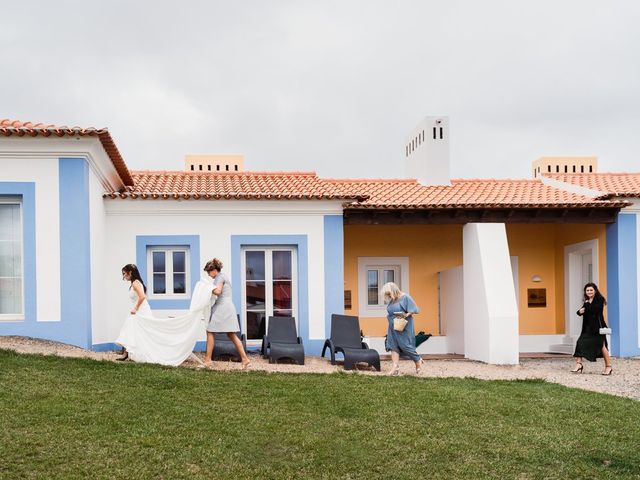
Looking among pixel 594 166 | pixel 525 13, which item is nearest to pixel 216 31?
pixel 525 13

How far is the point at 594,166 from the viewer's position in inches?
883

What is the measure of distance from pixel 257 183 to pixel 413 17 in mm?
4780

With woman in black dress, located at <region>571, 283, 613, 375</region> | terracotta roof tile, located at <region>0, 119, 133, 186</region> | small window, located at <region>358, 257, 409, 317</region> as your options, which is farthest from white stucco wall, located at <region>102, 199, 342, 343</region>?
woman in black dress, located at <region>571, 283, 613, 375</region>

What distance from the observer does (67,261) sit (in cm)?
1155

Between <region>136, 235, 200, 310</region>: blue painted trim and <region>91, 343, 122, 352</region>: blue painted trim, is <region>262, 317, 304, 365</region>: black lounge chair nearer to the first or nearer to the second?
<region>136, 235, 200, 310</region>: blue painted trim

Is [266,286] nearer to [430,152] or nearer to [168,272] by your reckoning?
[168,272]

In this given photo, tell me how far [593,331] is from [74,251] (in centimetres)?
846

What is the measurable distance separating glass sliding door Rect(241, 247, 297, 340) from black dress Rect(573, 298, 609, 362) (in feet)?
17.4

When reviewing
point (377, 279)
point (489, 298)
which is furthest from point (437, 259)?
point (489, 298)

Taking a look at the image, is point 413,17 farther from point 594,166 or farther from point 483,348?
point 594,166

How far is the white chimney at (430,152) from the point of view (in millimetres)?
17750

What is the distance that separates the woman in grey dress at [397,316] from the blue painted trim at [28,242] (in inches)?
218

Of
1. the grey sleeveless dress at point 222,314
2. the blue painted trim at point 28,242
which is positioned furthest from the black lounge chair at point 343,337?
the blue painted trim at point 28,242

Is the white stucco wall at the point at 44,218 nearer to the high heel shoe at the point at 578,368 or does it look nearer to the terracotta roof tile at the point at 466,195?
the terracotta roof tile at the point at 466,195
